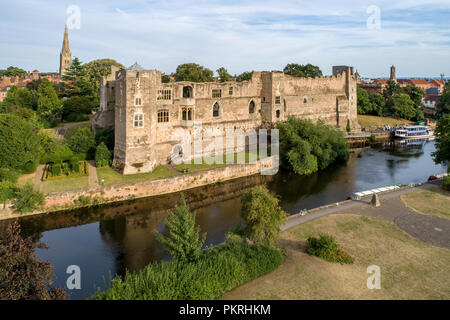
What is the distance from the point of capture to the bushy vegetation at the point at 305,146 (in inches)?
1437

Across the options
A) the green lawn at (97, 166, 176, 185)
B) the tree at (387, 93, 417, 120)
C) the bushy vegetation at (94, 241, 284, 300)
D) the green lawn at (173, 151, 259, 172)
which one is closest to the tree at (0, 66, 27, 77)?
the green lawn at (97, 166, 176, 185)

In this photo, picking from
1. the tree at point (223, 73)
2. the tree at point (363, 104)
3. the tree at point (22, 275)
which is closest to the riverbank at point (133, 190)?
the tree at point (22, 275)

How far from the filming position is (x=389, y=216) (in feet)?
74.3

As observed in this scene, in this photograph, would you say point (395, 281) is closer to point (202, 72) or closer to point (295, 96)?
point (295, 96)

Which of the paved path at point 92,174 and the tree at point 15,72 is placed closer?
the paved path at point 92,174

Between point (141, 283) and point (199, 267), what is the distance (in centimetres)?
240

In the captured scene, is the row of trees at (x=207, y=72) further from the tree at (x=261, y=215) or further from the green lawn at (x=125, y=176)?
the tree at (x=261, y=215)

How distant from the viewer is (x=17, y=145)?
1136 inches

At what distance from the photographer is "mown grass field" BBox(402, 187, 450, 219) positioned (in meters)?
23.5

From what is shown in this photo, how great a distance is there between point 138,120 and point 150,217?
31.0 ft

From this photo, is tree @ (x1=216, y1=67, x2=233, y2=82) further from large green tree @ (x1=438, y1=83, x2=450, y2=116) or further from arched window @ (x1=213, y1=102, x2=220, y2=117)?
large green tree @ (x1=438, y1=83, x2=450, y2=116)

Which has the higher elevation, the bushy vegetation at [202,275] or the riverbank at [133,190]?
the riverbank at [133,190]

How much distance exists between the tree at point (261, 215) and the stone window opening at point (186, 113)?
798 inches

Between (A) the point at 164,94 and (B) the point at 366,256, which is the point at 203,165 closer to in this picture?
(A) the point at 164,94
